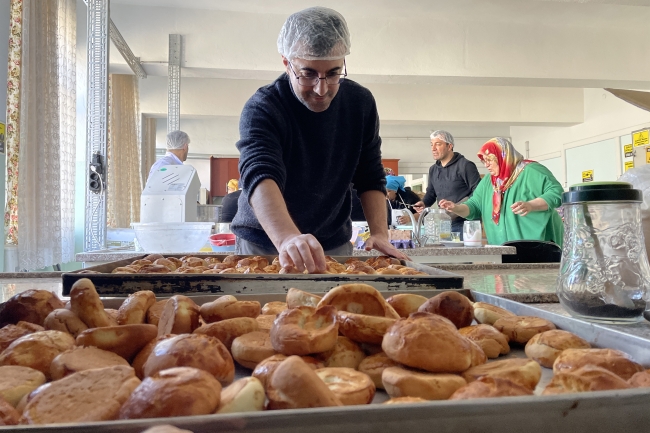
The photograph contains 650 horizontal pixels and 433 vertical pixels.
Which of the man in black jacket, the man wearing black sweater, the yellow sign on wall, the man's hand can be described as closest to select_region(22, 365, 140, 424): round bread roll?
the man's hand

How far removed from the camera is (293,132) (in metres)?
1.80

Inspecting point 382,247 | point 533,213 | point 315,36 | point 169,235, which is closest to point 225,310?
point 382,247

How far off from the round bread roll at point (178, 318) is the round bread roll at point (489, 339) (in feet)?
1.15

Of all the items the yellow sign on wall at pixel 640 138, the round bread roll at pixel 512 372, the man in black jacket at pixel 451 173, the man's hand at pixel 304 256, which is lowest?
the round bread roll at pixel 512 372

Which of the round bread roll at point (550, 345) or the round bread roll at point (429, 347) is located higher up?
the round bread roll at point (429, 347)

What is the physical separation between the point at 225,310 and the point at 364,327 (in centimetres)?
21

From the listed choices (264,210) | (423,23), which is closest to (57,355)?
(264,210)

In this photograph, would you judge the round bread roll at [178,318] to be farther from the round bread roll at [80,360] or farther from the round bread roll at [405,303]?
the round bread roll at [405,303]

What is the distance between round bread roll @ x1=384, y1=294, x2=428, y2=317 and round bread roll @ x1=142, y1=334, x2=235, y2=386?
301 mm

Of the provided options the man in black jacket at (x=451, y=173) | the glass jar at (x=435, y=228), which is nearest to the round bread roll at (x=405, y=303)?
the glass jar at (x=435, y=228)

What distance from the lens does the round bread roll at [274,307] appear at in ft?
2.44

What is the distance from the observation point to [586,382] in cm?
40

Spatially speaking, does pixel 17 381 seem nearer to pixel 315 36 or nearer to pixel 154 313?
pixel 154 313

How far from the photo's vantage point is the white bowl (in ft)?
7.86
